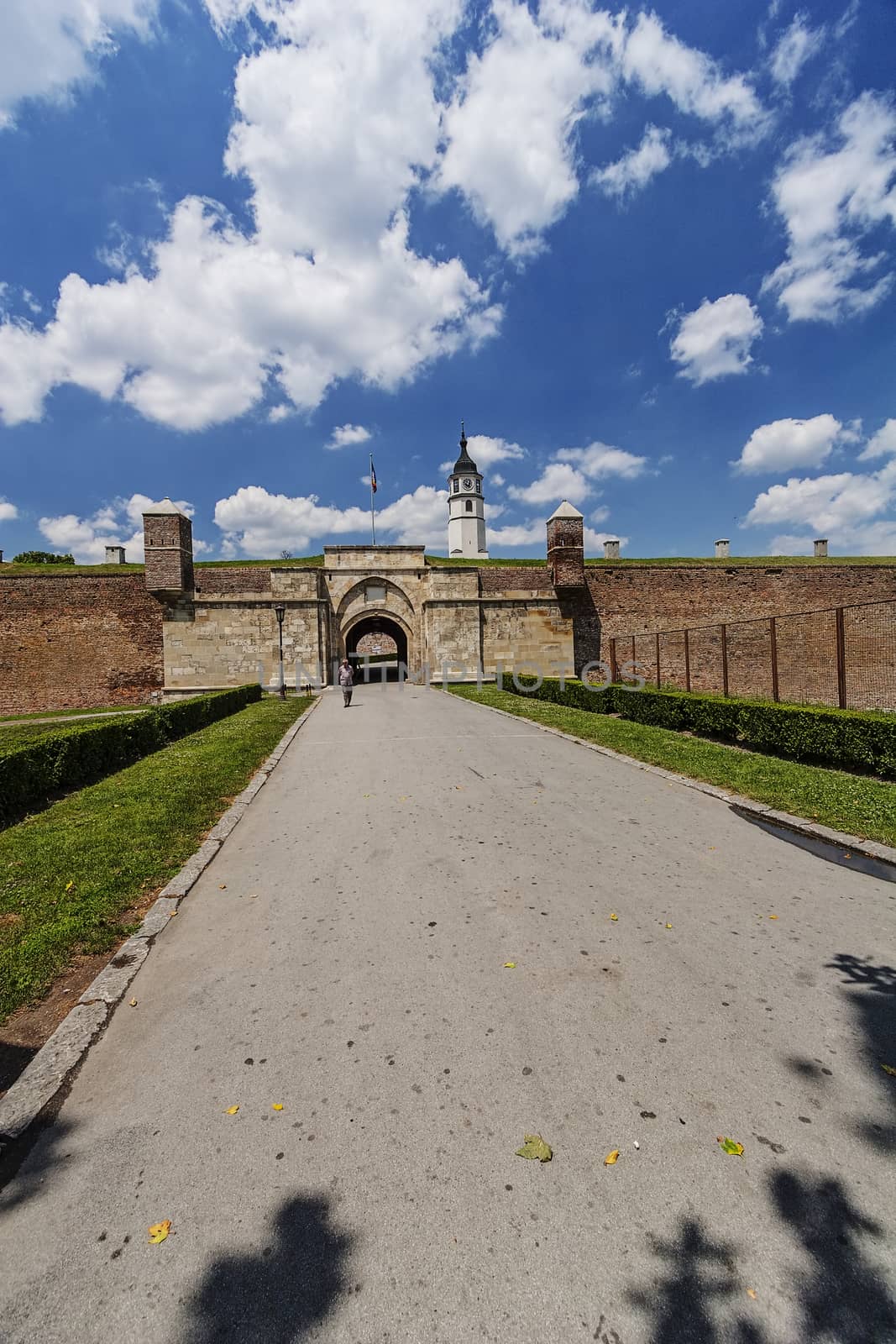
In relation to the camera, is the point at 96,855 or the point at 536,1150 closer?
the point at 536,1150

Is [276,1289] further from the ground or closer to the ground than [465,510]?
closer to the ground

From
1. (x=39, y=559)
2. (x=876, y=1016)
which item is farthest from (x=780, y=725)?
(x=39, y=559)

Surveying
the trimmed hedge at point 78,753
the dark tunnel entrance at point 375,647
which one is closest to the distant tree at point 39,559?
the dark tunnel entrance at point 375,647

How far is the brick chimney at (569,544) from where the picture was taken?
983 inches

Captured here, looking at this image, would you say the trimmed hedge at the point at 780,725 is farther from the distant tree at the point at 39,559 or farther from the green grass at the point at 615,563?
the distant tree at the point at 39,559

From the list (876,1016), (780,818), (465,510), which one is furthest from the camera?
(465,510)

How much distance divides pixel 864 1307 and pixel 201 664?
2419cm

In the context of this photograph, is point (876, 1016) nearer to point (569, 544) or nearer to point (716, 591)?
point (569, 544)

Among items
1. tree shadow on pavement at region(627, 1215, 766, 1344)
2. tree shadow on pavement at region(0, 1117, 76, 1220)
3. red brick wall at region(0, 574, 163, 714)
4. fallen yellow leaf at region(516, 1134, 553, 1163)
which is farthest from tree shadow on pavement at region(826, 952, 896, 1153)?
red brick wall at region(0, 574, 163, 714)

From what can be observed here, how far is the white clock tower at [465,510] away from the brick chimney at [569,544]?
1484 inches

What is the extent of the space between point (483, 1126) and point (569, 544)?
24378mm

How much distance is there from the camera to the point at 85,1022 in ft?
10.0

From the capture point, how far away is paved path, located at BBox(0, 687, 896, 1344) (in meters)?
1.71

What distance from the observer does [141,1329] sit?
1.66 metres
